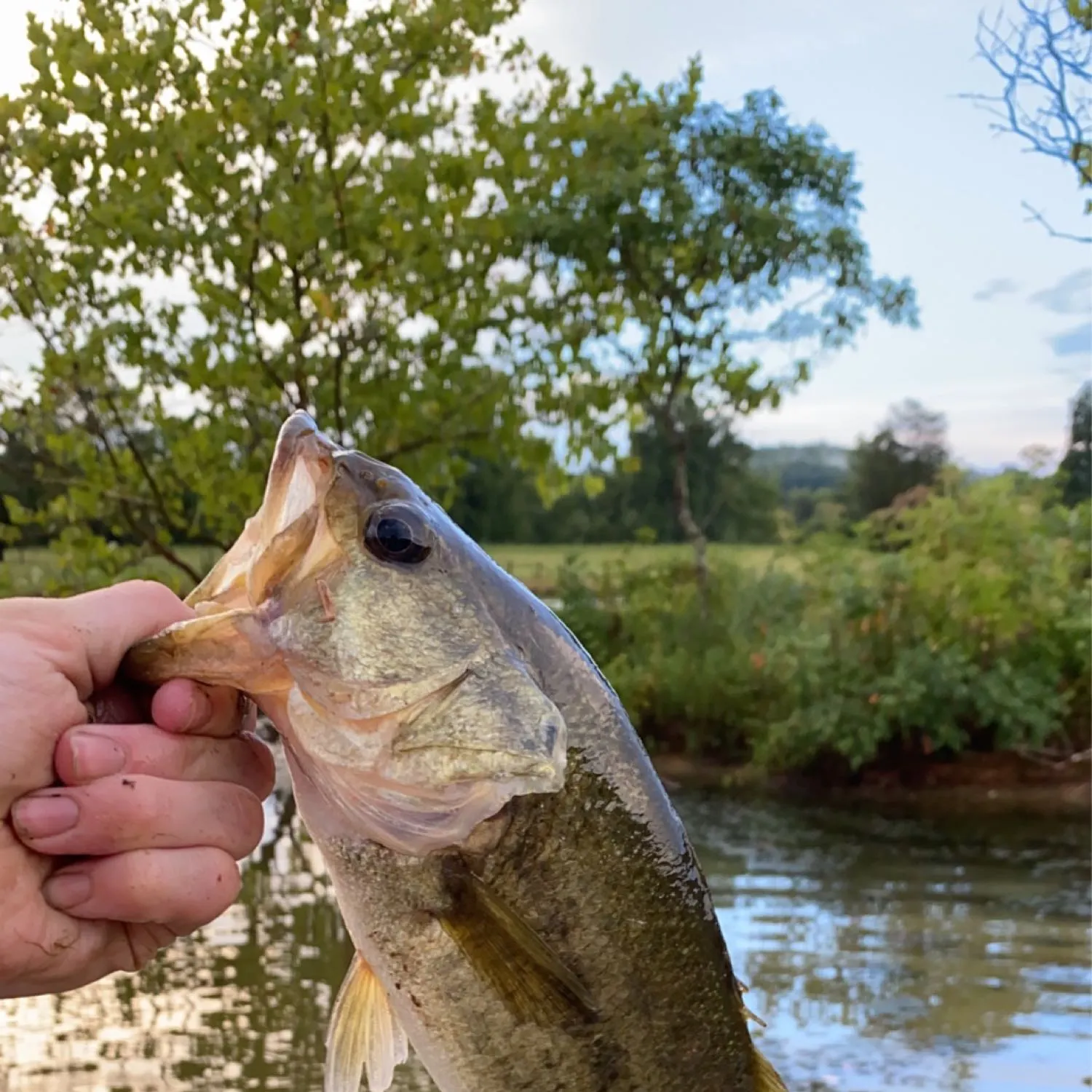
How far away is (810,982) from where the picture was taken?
18.4 ft

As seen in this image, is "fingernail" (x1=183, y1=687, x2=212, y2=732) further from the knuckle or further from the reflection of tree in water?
the reflection of tree in water

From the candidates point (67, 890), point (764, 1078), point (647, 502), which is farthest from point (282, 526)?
point (647, 502)

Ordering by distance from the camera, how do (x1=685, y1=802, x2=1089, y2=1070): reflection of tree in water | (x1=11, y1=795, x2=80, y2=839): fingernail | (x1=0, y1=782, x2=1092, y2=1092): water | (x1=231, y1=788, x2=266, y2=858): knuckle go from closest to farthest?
(x1=11, y1=795, x2=80, y2=839): fingernail, (x1=231, y1=788, x2=266, y2=858): knuckle, (x1=0, y1=782, x2=1092, y2=1092): water, (x1=685, y1=802, x2=1089, y2=1070): reflection of tree in water

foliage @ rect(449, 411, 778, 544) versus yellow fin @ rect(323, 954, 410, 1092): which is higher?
foliage @ rect(449, 411, 778, 544)

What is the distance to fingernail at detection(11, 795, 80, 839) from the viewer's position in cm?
139

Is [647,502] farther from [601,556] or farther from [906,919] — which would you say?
[906,919]

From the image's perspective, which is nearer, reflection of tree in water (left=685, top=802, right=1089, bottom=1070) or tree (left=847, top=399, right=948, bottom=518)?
reflection of tree in water (left=685, top=802, right=1089, bottom=1070)

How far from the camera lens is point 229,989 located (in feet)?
17.3

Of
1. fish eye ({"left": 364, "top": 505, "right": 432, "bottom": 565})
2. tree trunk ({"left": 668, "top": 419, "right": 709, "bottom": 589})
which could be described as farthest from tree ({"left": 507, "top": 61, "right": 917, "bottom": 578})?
fish eye ({"left": 364, "top": 505, "right": 432, "bottom": 565})

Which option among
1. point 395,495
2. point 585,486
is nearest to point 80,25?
point 585,486

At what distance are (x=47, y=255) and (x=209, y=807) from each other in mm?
5291

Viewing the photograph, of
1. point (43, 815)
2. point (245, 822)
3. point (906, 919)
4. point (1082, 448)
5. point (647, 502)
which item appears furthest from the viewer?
point (647, 502)

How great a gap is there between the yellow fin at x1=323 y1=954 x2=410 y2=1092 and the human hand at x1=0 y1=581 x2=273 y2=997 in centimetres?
24

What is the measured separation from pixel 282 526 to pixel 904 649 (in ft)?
29.6
